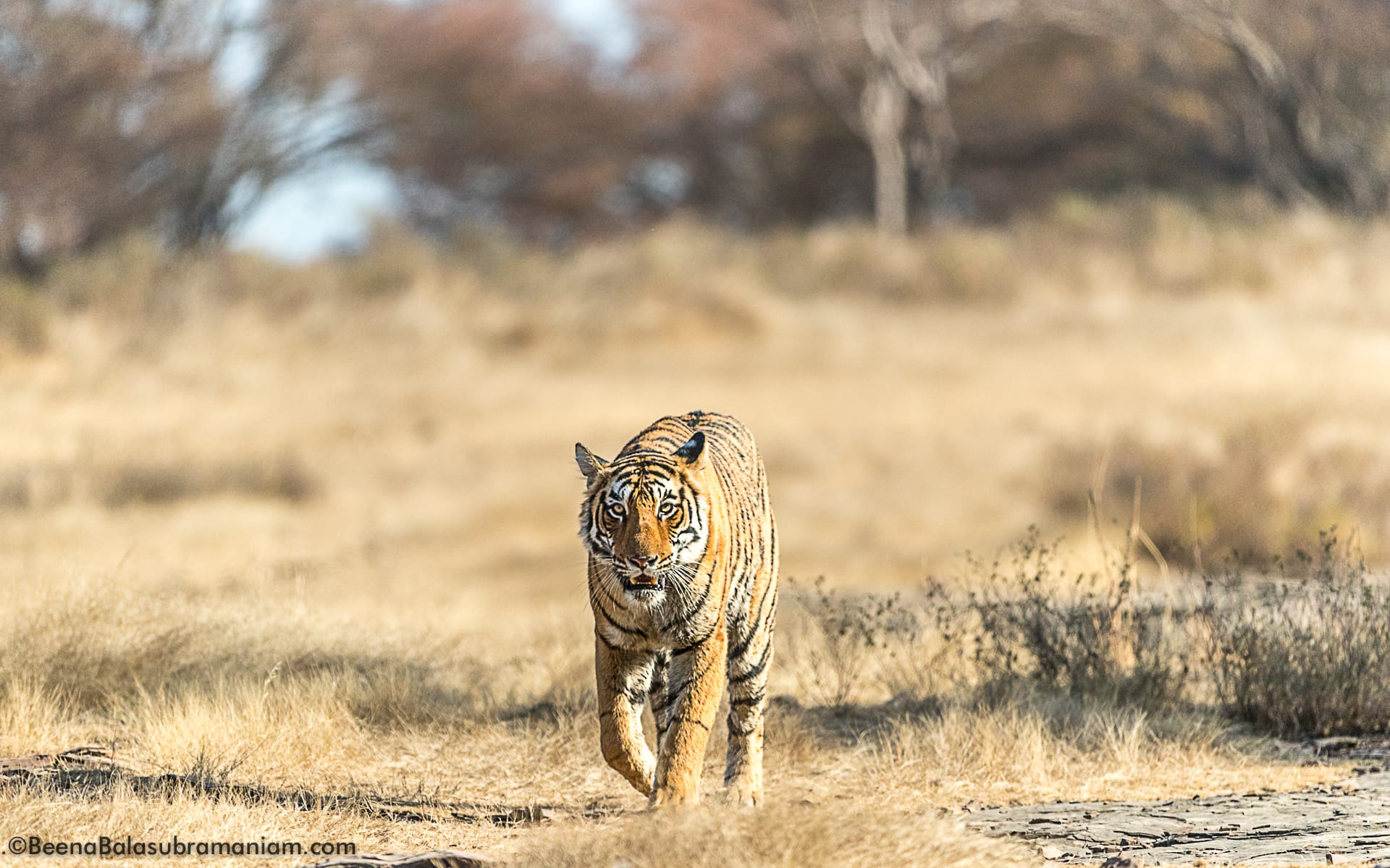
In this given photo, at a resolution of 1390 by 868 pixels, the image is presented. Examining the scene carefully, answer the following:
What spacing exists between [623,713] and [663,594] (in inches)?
20.6

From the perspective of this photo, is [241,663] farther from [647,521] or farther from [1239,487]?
[1239,487]

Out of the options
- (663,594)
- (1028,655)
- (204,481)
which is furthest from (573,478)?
(663,594)

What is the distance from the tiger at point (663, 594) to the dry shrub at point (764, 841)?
1.44 feet

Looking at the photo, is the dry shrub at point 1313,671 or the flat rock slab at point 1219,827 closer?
the flat rock slab at point 1219,827

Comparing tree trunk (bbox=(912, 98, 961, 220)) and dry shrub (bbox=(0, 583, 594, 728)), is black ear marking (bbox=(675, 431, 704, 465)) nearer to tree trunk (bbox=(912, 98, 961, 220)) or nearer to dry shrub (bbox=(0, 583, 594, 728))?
dry shrub (bbox=(0, 583, 594, 728))

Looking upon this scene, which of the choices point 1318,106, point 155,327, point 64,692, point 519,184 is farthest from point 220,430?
point 1318,106

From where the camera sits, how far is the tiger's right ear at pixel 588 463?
558 cm

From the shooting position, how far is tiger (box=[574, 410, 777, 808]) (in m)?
5.34

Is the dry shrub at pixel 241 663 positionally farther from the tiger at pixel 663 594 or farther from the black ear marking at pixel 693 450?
the black ear marking at pixel 693 450

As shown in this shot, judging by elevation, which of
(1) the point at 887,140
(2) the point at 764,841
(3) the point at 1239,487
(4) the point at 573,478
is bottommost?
(2) the point at 764,841

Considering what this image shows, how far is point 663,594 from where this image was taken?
535 cm

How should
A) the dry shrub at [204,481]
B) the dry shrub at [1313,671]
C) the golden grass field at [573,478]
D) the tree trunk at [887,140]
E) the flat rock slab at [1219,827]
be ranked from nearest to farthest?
the flat rock slab at [1219,827]
the golden grass field at [573,478]
the dry shrub at [1313,671]
the dry shrub at [204,481]
the tree trunk at [887,140]

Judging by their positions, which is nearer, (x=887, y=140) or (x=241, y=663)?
(x=241, y=663)

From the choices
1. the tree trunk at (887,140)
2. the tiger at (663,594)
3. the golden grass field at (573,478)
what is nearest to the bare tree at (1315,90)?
the golden grass field at (573,478)
